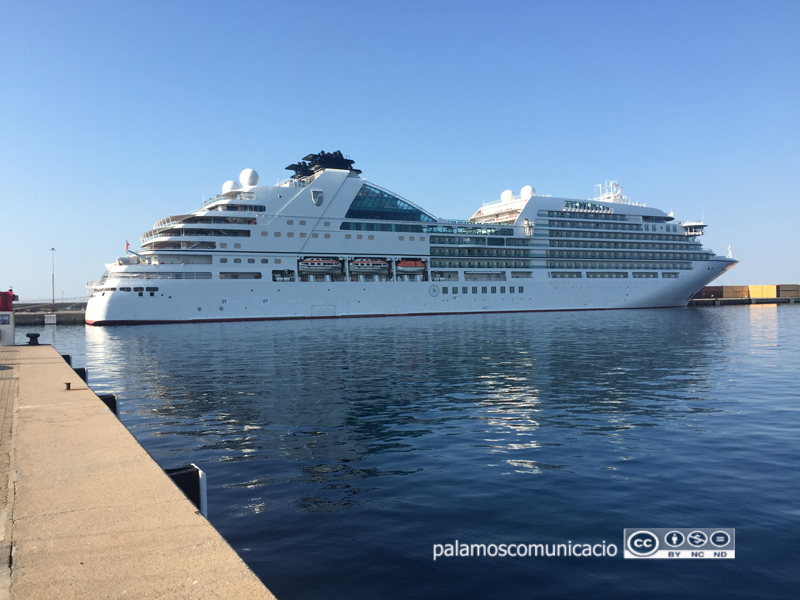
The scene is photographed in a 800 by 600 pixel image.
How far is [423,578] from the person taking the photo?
6070mm

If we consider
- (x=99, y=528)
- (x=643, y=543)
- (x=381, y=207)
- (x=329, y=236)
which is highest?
(x=381, y=207)

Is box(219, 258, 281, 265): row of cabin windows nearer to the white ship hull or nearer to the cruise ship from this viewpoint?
the cruise ship

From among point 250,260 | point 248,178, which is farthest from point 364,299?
point 248,178

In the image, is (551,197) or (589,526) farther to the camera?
(551,197)

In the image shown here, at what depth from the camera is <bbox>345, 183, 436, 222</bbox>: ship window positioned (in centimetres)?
6850

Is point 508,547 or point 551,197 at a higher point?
point 551,197

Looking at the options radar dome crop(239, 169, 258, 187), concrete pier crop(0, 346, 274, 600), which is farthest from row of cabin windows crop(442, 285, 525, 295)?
concrete pier crop(0, 346, 274, 600)

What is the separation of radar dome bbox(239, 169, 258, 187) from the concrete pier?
63.4 metres

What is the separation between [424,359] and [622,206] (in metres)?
71.8

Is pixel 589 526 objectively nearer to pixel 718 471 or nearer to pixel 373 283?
pixel 718 471

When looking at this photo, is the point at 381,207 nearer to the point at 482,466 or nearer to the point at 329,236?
the point at 329,236

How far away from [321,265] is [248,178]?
51.4 feet

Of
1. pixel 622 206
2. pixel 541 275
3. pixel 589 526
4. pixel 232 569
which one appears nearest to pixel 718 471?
pixel 589 526

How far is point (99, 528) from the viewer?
15.8ft
